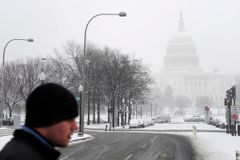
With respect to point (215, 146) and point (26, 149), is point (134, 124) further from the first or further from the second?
point (26, 149)

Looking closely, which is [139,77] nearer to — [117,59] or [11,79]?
[117,59]

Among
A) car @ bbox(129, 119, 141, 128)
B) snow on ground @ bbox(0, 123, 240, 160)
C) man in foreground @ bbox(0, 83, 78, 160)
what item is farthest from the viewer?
car @ bbox(129, 119, 141, 128)

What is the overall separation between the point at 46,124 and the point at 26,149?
19 cm

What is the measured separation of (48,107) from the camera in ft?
10.6

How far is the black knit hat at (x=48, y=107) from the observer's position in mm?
3213

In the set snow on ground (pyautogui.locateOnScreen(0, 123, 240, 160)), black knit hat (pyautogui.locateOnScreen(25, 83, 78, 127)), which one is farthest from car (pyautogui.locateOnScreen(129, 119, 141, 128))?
black knit hat (pyautogui.locateOnScreen(25, 83, 78, 127))

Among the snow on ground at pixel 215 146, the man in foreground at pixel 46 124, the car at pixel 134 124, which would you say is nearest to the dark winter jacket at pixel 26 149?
the man in foreground at pixel 46 124

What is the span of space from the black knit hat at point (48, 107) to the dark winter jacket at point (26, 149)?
3.3 inches

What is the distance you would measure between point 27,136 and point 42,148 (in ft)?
0.35

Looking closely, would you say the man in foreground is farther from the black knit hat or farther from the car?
the car

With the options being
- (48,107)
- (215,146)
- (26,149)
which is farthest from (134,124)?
(26,149)

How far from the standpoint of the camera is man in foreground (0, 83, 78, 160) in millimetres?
3172

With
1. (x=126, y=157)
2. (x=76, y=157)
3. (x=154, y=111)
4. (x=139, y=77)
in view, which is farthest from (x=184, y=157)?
(x=154, y=111)

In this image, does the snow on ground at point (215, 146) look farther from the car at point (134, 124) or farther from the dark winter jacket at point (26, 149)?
the car at point (134, 124)
